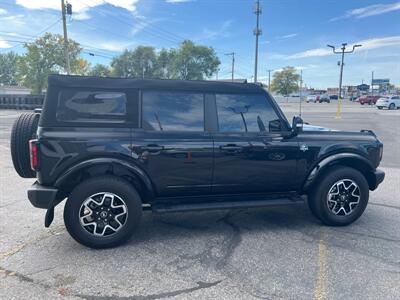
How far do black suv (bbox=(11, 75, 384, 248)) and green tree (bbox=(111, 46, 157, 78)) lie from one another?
66.9 metres

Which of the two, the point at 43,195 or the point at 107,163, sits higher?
the point at 107,163

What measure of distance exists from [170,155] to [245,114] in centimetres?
112

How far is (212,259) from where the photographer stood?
3.37 metres

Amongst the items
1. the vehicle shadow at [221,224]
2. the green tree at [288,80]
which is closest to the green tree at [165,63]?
the green tree at [288,80]

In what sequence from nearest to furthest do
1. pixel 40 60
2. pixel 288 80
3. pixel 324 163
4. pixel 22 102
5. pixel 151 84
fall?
pixel 151 84, pixel 324 163, pixel 22 102, pixel 40 60, pixel 288 80

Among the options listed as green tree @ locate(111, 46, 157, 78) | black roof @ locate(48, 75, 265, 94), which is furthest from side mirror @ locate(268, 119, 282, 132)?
green tree @ locate(111, 46, 157, 78)

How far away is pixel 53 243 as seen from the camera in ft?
12.1

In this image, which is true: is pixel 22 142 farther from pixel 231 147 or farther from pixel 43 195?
pixel 231 147

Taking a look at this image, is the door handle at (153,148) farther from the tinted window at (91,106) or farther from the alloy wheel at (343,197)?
the alloy wheel at (343,197)

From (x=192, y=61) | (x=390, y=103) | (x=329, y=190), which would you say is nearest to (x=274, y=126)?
(x=329, y=190)

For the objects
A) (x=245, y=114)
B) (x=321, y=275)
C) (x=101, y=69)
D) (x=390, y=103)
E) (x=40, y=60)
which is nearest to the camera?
(x=321, y=275)

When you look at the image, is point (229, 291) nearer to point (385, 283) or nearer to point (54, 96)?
point (385, 283)

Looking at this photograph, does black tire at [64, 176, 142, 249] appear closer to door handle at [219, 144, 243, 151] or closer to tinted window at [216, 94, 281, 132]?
door handle at [219, 144, 243, 151]

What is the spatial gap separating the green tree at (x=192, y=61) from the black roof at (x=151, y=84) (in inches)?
2363
